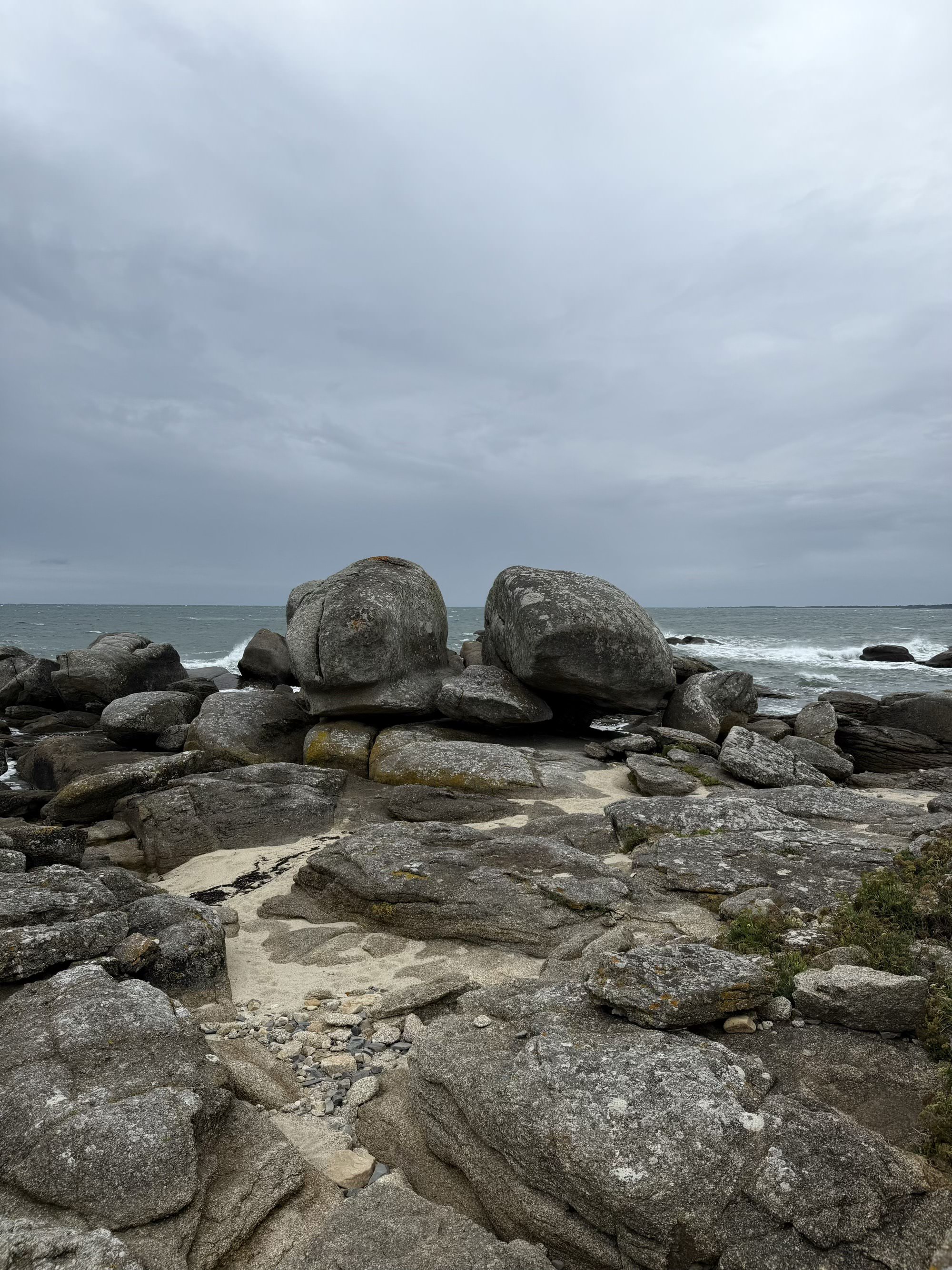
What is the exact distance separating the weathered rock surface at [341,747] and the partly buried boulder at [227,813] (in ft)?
5.75

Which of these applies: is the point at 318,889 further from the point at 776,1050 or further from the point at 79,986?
the point at 776,1050

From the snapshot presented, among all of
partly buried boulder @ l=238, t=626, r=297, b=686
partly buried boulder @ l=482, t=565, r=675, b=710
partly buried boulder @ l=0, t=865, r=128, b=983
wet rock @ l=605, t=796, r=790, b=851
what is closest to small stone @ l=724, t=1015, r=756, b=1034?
wet rock @ l=605, t=796, r=790, b=851

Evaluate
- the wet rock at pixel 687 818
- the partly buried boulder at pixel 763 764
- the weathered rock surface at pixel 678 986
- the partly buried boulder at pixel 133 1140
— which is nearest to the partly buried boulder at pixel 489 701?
the partly buried boulder at pixel 763 764

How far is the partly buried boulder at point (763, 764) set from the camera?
40.9ft

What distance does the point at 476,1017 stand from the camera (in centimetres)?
489

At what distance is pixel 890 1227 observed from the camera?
125 inches

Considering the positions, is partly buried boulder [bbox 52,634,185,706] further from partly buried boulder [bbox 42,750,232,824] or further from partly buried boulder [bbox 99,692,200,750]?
partly buried boulder [bbox 42,750,232,824]

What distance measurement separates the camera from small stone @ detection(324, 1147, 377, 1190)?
3.97m

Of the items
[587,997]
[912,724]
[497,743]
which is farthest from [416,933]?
[912,724]

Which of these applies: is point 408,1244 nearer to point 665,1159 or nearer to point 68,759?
point 665,1159

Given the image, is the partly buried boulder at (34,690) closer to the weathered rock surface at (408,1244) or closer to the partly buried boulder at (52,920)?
the partly buried boulder at (52,920)

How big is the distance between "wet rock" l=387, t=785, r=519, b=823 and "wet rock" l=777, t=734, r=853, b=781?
627 cm

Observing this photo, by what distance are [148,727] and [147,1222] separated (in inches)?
538

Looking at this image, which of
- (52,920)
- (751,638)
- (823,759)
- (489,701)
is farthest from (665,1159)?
(751,638)
